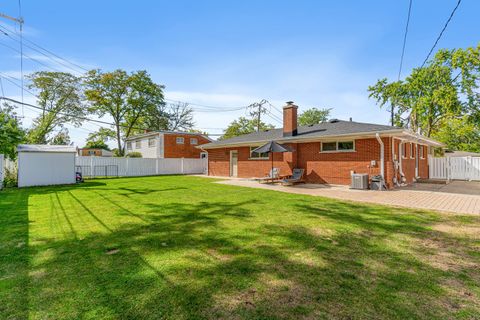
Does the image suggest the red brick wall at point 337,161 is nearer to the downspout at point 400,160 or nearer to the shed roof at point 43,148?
the downspout at point 400,160

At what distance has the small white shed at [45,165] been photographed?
42.2 feet

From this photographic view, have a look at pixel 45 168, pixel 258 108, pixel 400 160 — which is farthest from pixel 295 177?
pixel 258 108

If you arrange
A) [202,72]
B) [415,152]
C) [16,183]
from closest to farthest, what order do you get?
[16,183] < [415,152] < [202,72]

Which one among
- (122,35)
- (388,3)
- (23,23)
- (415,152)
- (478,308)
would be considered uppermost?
(23,23)

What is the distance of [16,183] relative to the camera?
13219 mm

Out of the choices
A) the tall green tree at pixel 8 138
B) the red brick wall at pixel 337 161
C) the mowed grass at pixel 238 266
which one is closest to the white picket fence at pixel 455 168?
the red brick wall at pixel 337 161

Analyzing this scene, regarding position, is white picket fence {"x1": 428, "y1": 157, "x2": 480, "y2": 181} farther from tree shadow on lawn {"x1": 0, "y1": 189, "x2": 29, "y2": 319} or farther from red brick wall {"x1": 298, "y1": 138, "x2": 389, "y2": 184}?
tree shadow on lawn {"x1": 0, "y1": 189, "x2": 29, "y2": 319}

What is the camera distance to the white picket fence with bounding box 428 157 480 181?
52.6 feet

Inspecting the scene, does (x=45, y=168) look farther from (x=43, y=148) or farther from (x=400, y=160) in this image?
(x=400, y=160)

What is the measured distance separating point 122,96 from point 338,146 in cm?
3216

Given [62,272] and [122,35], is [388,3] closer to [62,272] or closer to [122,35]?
[62,272]

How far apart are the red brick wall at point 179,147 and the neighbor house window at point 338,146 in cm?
1788

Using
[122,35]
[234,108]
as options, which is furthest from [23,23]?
[234,108]

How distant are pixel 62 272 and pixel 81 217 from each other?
11.0ft
